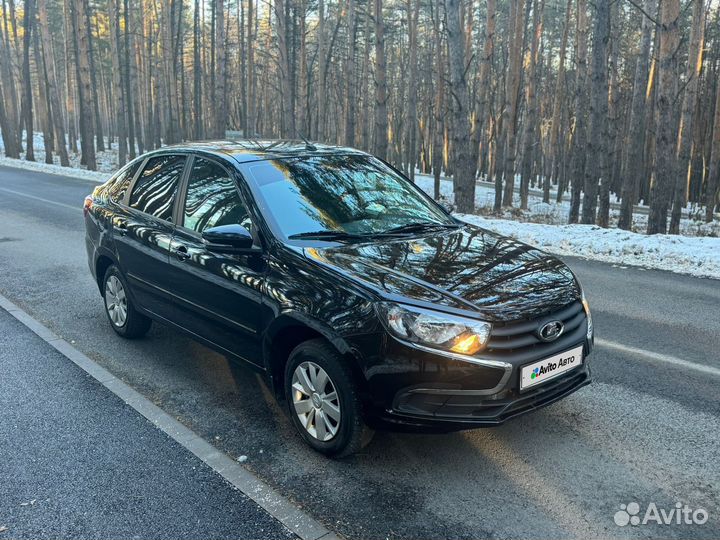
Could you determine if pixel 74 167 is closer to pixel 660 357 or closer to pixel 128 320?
pixel 128 320

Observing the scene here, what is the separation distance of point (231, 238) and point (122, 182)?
2603 millimetres

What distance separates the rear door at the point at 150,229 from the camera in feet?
15.6

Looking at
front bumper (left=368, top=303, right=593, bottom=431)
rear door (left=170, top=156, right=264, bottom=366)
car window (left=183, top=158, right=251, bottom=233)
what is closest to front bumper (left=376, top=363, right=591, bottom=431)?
front bumper (left=368, top=303, right=593, bottom=431)

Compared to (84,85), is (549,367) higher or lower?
lower

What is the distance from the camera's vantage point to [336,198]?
14.2 ft

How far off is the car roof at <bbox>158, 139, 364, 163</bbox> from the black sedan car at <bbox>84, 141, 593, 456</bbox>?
3 cm

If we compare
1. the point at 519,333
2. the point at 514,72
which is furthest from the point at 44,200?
the point at 514,72

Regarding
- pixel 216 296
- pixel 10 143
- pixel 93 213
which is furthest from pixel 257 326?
pixel 10 143

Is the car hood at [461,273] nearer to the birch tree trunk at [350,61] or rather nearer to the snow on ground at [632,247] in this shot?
the snow on ground at [632,247]

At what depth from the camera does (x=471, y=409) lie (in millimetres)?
3148

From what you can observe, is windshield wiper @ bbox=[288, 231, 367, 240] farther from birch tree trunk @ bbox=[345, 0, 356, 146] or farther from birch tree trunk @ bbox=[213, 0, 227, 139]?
birch tree trunk @ bbox=[345, 0, 356, 146]

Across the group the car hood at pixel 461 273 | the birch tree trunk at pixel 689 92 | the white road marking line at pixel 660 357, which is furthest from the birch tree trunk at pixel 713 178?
the car hood at pixel 461 273

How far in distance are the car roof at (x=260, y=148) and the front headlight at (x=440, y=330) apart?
200cm

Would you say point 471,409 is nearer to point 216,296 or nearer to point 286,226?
Result: point 286,226
